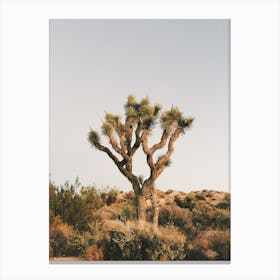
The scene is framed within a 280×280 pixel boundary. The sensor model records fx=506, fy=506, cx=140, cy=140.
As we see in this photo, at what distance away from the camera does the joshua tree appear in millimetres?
4574

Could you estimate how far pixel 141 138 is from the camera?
459 cm

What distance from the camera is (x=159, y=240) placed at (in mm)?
4543

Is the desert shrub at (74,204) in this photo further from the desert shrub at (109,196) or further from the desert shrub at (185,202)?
the desert shrub at (185,202)

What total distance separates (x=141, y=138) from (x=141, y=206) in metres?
0.62

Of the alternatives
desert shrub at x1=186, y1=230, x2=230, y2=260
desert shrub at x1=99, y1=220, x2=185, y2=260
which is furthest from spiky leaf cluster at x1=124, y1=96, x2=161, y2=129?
desert shrub at x1=186, y1=230, x2=230, y2=260

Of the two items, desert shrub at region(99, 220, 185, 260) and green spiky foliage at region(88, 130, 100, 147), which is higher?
green spiky foliage at region(88, 130, 100, 147)

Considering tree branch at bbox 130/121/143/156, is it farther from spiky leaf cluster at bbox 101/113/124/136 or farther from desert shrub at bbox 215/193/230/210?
desert shrub at bbox 215/193/230/210

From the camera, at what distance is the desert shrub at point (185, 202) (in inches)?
180

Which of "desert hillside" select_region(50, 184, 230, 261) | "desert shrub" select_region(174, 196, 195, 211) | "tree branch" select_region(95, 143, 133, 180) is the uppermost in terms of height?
"tree branch" select_region(95, 143, 133, 180)
